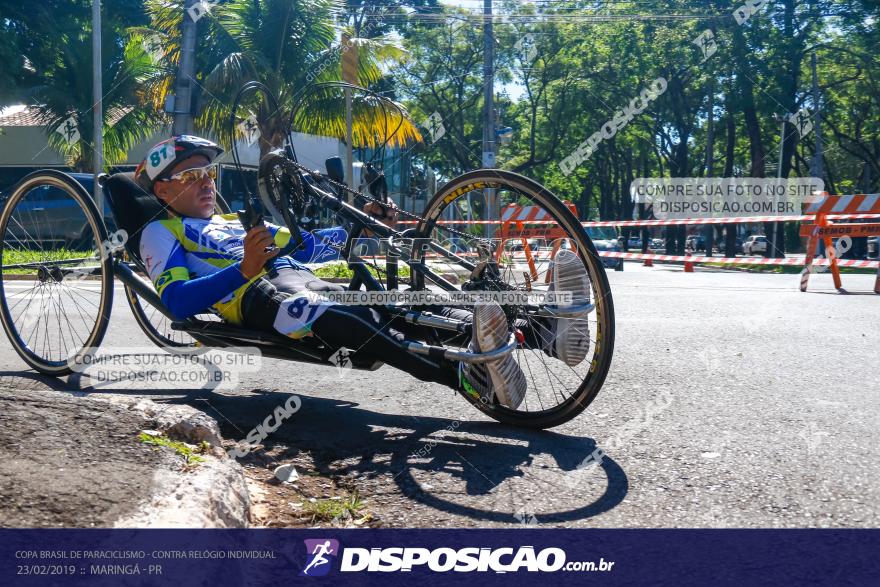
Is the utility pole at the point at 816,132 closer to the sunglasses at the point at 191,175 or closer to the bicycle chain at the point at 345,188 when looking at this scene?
the bicycle chain at the point at 345,188

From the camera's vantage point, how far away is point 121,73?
22.9 m

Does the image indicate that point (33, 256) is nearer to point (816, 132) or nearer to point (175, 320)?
point (175, 320)

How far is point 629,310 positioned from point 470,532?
Result: 6.08m

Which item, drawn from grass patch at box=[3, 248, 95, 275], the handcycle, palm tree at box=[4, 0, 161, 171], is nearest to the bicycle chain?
the handcycle

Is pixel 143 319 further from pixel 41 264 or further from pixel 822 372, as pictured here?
pixel 822 372

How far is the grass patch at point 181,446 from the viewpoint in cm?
265

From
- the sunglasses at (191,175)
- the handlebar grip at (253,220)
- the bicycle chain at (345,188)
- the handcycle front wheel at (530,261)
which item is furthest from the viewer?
the sunglasses at (191,175)

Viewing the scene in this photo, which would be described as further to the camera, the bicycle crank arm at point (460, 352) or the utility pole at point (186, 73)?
the utility pole at point (186, 73)

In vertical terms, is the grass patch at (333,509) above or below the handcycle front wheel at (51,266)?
below

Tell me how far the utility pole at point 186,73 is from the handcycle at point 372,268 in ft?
30.0

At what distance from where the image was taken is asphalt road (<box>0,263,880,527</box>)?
8.77 ft

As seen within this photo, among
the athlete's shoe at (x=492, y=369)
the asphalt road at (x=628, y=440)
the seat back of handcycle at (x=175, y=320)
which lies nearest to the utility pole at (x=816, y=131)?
the asphalt road at (x=628, y=440)

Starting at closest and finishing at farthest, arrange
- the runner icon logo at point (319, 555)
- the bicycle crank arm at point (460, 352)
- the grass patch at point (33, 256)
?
the runner icon logo at point (319, 555)
the bicycle crank arm at point (460, 352)
the grass patch at point (33, 256)

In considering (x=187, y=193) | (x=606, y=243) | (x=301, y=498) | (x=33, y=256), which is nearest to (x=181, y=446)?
(x=301, y=498)
